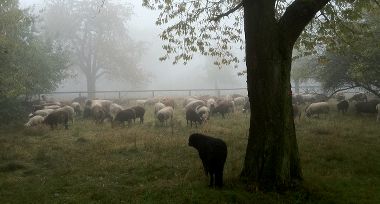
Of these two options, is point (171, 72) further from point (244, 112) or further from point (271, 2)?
point (271, 2)

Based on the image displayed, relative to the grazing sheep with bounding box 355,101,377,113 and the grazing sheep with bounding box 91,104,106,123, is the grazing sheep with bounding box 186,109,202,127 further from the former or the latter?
the grazing sheep with bounding box 355,101,377,113

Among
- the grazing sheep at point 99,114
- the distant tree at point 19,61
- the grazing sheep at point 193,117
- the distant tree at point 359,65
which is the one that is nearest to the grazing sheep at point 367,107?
the distant tree at point 359,65

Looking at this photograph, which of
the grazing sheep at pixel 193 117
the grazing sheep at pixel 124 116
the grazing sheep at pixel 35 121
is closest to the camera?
the grazing sheep at pixel 193 117

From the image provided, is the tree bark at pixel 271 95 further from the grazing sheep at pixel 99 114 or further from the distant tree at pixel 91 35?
the distant tree at pixel 91 35

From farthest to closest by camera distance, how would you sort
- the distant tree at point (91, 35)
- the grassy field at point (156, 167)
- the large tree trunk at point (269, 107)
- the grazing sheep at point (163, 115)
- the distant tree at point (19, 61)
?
the distant tree at point (91, 35)
the grazing sheep at point (163, 115)
the distant tree at point (19, 61)
the large tree trunk at point (269, 107)
the grassy field at point (156, 167)

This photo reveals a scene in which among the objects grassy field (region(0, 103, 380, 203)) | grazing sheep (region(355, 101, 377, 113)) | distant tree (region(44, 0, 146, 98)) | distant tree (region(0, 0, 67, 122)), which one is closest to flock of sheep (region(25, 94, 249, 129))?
distant tree (region(0, 0, 67, 122))

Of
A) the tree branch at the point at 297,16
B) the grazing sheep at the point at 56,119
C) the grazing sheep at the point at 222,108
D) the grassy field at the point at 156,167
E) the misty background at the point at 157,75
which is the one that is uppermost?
the misty background at the point at 157,75

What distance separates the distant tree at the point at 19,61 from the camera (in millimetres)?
19781

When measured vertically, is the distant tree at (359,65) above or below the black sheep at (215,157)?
above

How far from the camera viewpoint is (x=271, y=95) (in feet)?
30.9

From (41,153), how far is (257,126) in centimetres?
813

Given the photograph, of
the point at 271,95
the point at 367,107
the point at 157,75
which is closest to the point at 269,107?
the point at 271,95

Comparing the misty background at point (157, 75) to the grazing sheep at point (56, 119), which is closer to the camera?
the grazing sheep at point (56, 119)

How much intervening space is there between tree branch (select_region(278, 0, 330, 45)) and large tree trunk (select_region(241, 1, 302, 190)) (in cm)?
17
